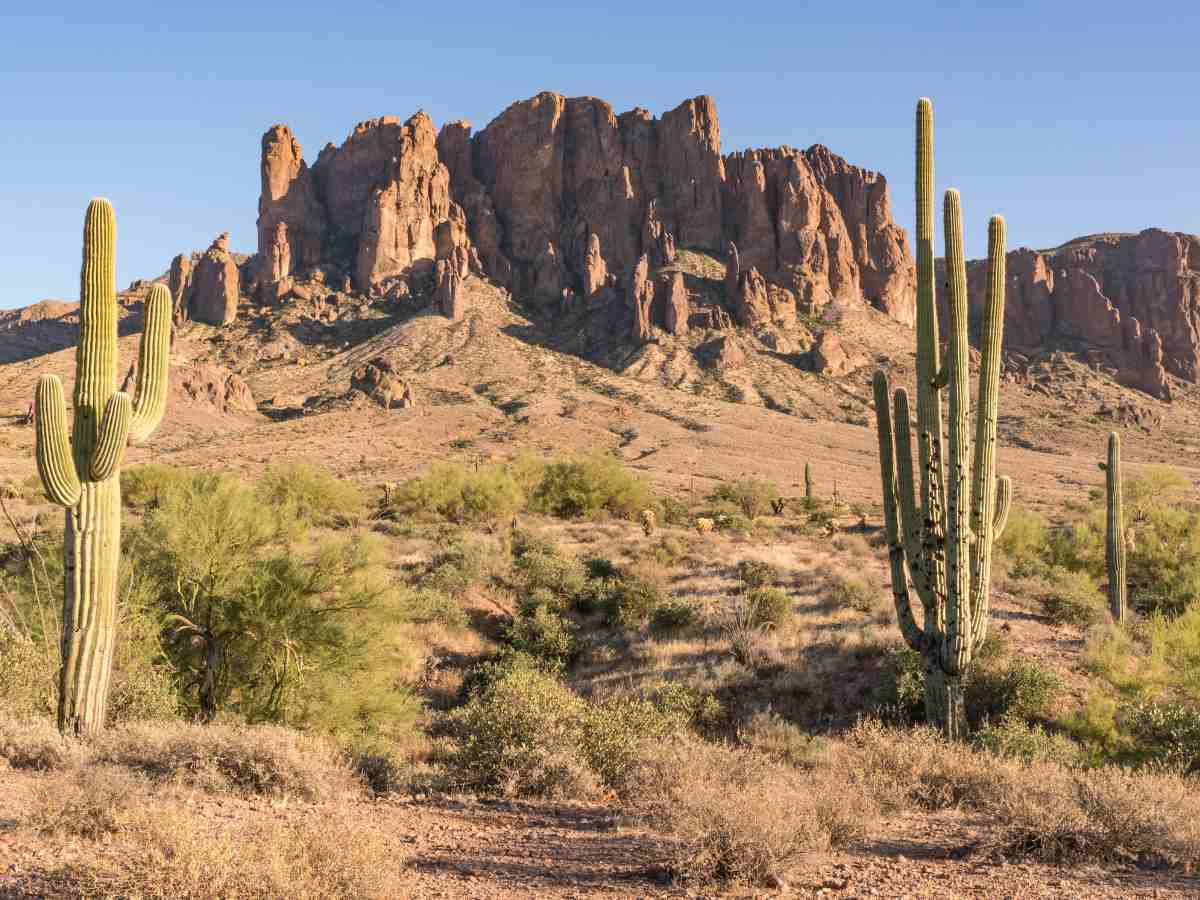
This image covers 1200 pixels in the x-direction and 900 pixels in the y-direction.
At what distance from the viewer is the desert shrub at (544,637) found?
14.9m

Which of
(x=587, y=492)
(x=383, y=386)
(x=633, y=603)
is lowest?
(x=633, y=603)

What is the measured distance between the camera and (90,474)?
305 inches

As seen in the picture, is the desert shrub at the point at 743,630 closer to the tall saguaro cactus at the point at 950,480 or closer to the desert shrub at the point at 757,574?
the desert shrub at the point at 757,574

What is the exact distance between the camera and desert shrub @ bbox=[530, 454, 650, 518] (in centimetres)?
2853

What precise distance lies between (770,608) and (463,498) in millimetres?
13298

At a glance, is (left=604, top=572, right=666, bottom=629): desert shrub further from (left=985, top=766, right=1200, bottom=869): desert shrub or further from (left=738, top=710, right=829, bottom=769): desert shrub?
(left=985, top=766, right=1200, bottom=869): desert shrub

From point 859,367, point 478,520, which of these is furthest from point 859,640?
point 859,367

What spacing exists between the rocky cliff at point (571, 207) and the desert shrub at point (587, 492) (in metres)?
63.1

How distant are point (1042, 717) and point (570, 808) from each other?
7450mm

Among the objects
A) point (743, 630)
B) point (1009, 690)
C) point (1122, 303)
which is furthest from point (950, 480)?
point (1122, 303)

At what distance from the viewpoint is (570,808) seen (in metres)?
6.56

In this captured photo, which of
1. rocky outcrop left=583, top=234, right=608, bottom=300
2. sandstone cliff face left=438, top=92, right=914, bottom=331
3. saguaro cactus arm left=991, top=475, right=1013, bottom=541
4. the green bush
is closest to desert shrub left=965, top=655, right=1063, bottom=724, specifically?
saguaro cactus arm left=991, top=475, right=1013, bottom=541

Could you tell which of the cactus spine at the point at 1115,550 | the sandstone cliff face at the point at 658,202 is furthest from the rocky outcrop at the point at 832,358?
the cactus spine at the point at 1115,550

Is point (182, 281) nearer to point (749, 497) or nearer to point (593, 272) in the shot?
point (593, 272)
